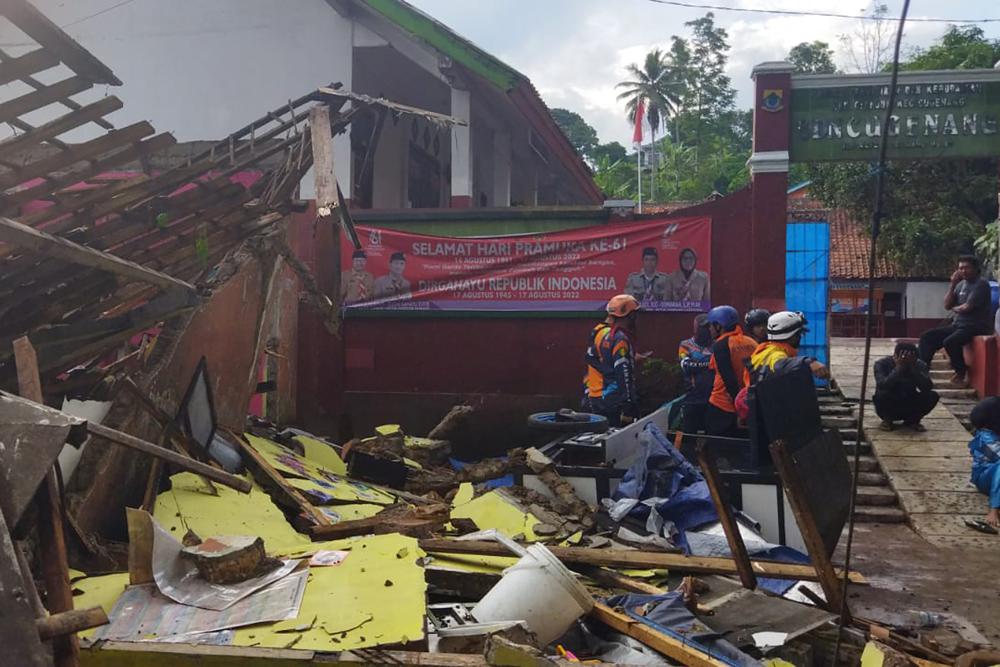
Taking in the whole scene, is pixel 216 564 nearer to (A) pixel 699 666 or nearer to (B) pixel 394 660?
(B) pixel 394 660

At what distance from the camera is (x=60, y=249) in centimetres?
371

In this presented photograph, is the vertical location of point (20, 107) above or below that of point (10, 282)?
above

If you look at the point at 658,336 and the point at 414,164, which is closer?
the point at 658,336

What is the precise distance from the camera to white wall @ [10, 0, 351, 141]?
1066cm

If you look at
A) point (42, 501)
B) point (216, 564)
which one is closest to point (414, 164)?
point (216, 564)

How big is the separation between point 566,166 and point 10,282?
11.2 metres

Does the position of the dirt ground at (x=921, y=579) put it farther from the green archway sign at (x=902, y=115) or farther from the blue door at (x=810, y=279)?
the green archway sign at (x=902, y=115)

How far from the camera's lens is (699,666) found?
3404mm

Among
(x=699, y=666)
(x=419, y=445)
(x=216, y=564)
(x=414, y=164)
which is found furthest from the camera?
(x=414, y=164)

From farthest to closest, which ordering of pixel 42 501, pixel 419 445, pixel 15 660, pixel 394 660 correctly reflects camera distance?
1. pixel 419 445
2. pixel 394 660
3. pixel 42 501
4. pixel 15 660

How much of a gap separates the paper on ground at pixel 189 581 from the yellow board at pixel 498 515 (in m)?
1.77

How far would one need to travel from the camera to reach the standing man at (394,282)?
9.63m

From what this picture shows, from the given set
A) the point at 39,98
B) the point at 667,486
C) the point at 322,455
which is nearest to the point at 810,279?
the point at 667,486

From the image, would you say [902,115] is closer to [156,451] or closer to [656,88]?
[156,451]
